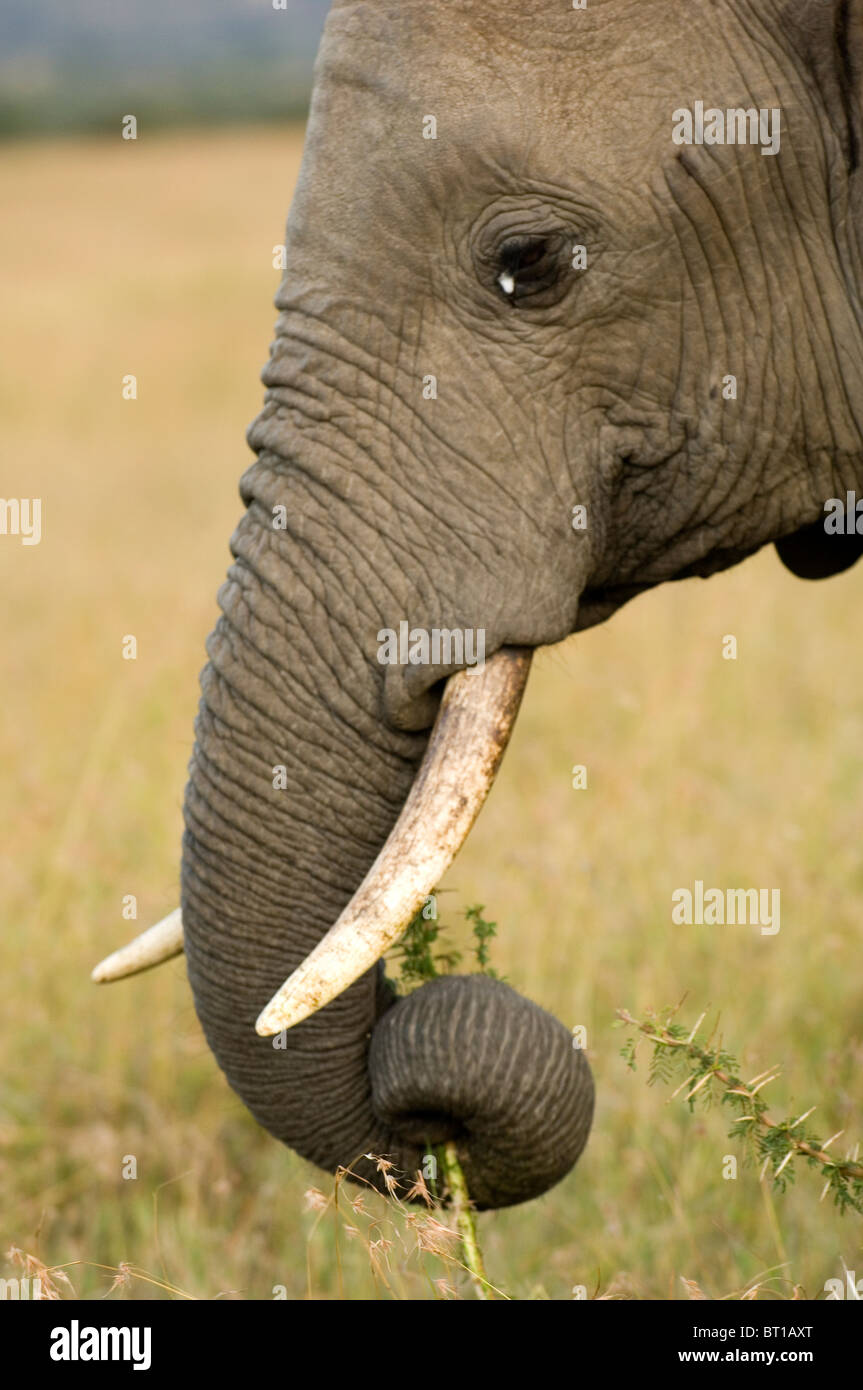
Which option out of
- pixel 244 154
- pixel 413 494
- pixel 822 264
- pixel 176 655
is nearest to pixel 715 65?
pixel 822 264

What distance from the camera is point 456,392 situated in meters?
2.91

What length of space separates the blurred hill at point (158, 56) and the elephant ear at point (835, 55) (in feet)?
269

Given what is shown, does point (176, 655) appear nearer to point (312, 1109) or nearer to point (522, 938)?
point (522, 938)

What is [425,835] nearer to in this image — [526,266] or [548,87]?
[526,266]

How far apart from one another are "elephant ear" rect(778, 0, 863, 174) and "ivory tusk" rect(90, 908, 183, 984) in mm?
1828

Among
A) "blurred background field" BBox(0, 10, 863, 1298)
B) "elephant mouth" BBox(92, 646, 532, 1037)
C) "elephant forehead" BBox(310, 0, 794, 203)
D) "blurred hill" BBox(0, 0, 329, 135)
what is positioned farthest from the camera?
"blurred hill" BBox(0, 0, 329, 135)

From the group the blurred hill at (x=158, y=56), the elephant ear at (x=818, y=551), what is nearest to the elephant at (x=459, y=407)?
the elephant ear at (x=818, y=551)

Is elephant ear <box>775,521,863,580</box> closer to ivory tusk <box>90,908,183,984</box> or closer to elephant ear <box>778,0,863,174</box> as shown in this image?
elephant ear <box>778,0,863,174</box>

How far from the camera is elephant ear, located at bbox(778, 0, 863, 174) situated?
2.88 m

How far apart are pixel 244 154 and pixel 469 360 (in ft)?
140

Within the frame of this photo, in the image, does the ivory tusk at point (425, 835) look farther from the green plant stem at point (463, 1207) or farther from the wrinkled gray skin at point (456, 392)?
the green plant stem at point (463, 1207)

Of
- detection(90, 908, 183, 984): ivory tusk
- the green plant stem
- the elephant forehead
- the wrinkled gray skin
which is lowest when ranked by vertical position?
the green plant stem

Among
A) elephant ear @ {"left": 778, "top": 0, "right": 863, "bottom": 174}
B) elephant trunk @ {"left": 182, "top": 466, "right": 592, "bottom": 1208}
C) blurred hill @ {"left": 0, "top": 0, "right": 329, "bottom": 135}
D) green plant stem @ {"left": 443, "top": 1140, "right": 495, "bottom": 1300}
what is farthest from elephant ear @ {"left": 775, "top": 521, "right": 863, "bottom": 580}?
blurred hill @ {"left": 0, "top": 0, "right": 329, "bottom": 135}

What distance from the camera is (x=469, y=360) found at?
2912 millimetres
